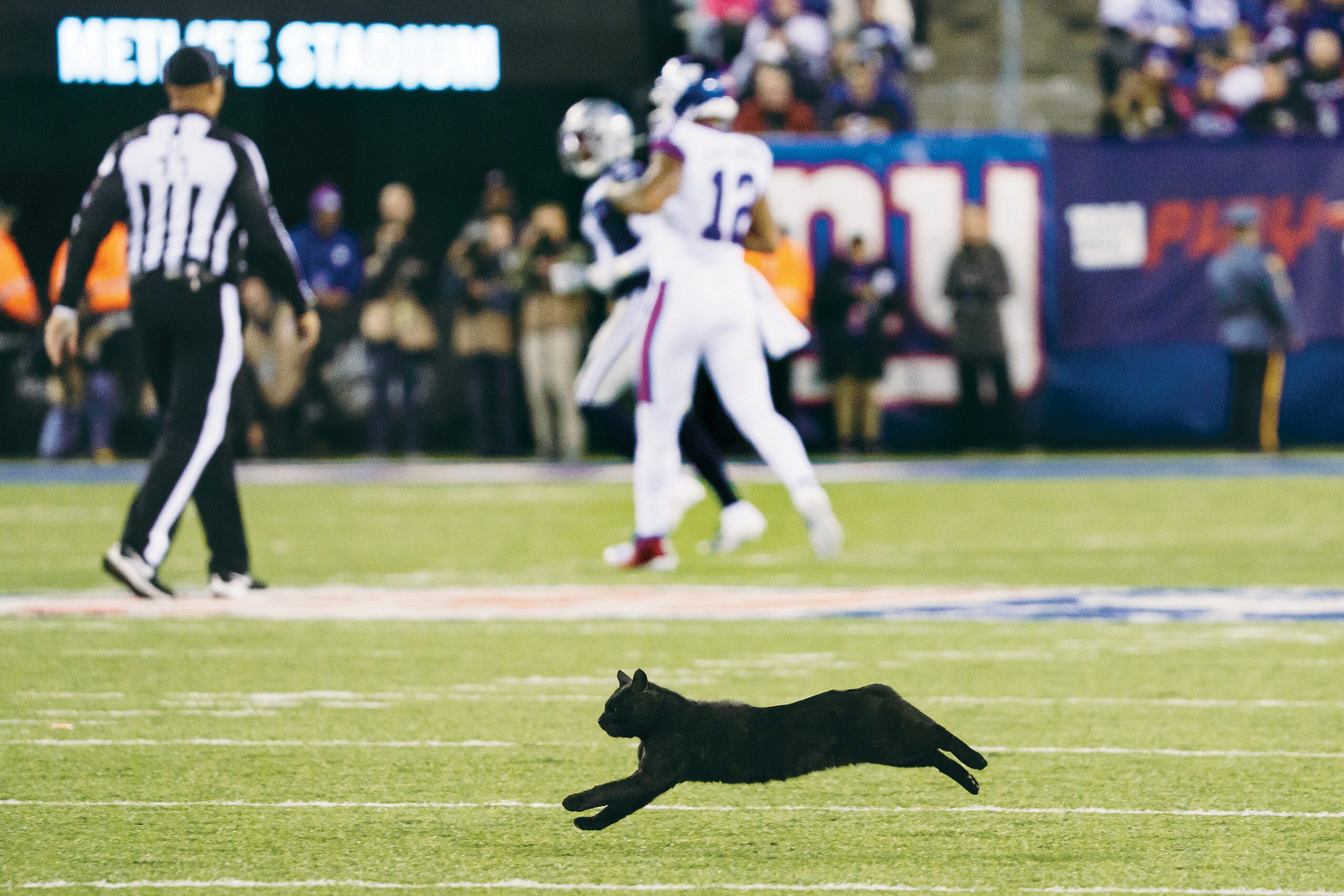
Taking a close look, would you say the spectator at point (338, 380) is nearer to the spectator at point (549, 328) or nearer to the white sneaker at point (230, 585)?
the spectator at point (549, 328)

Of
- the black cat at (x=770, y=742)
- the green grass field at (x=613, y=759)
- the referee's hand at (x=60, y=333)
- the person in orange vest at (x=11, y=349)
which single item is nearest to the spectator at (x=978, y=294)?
the person in orange vest at (x=11, y=349)

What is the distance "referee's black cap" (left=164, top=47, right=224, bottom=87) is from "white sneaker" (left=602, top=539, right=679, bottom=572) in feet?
8.79

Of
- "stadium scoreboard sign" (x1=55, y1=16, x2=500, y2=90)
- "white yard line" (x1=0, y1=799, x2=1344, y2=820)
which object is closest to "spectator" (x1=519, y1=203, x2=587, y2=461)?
"stadium scoreboard sign" (x1=55, y1=16, x2=500, y2=90)

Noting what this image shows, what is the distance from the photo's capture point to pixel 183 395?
8242mm

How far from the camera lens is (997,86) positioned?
63.5 ft

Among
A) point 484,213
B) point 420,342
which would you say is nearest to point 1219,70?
point 484,213

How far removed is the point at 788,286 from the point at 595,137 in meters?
7.19

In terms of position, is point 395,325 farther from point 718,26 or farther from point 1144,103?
point 1144,103

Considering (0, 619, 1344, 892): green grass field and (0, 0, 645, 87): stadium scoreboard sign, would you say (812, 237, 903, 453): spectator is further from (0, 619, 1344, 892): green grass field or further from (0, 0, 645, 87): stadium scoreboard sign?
(0, 619, 1344, 892): green grass field

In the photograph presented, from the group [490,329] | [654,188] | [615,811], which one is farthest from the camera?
[490,329]

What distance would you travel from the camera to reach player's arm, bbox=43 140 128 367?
8258mm

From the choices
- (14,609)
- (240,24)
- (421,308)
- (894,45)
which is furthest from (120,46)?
(14,609)

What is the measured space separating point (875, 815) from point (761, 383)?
5246 millimetres

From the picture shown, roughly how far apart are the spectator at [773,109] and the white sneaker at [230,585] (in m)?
10.1
